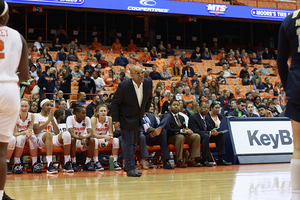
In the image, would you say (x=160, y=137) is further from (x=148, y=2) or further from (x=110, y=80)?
(x=148, y=2)

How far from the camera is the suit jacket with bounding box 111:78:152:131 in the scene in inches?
256

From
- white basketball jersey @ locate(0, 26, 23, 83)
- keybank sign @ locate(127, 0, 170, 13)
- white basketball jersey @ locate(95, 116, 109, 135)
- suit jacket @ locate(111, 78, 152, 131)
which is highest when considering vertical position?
keybank sign @ locate(127, 0, 170, 13)

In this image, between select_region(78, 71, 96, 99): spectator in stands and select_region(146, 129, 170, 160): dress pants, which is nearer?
select_region(146, 129, 170, 160): dress pants

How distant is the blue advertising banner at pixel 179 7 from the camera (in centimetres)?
1883

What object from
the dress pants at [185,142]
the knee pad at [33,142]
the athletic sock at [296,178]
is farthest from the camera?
the dress pants at [185,142]

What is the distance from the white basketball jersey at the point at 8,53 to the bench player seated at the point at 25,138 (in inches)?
175

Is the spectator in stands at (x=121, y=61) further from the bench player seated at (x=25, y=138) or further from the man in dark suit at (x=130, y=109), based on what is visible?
the man in dark suit at (x=130, y=109)

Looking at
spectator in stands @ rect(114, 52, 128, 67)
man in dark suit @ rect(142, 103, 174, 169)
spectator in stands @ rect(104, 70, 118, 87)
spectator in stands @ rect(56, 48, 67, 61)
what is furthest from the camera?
spectator in stands @ rect(114, 52, 128, 67)

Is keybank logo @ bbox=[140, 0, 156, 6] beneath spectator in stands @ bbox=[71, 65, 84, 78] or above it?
above

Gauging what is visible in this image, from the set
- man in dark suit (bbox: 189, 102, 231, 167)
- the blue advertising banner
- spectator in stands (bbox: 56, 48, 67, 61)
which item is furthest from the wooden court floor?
the blue advertising banner

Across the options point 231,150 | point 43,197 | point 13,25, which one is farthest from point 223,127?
point 13,25

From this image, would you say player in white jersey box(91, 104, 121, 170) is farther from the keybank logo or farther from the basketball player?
the keybank logo

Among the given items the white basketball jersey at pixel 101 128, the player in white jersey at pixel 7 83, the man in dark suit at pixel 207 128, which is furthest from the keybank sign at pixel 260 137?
the player in white jersey at pixel 7 83

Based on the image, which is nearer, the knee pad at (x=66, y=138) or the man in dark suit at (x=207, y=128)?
the knee pad at (x=66, y=138)
